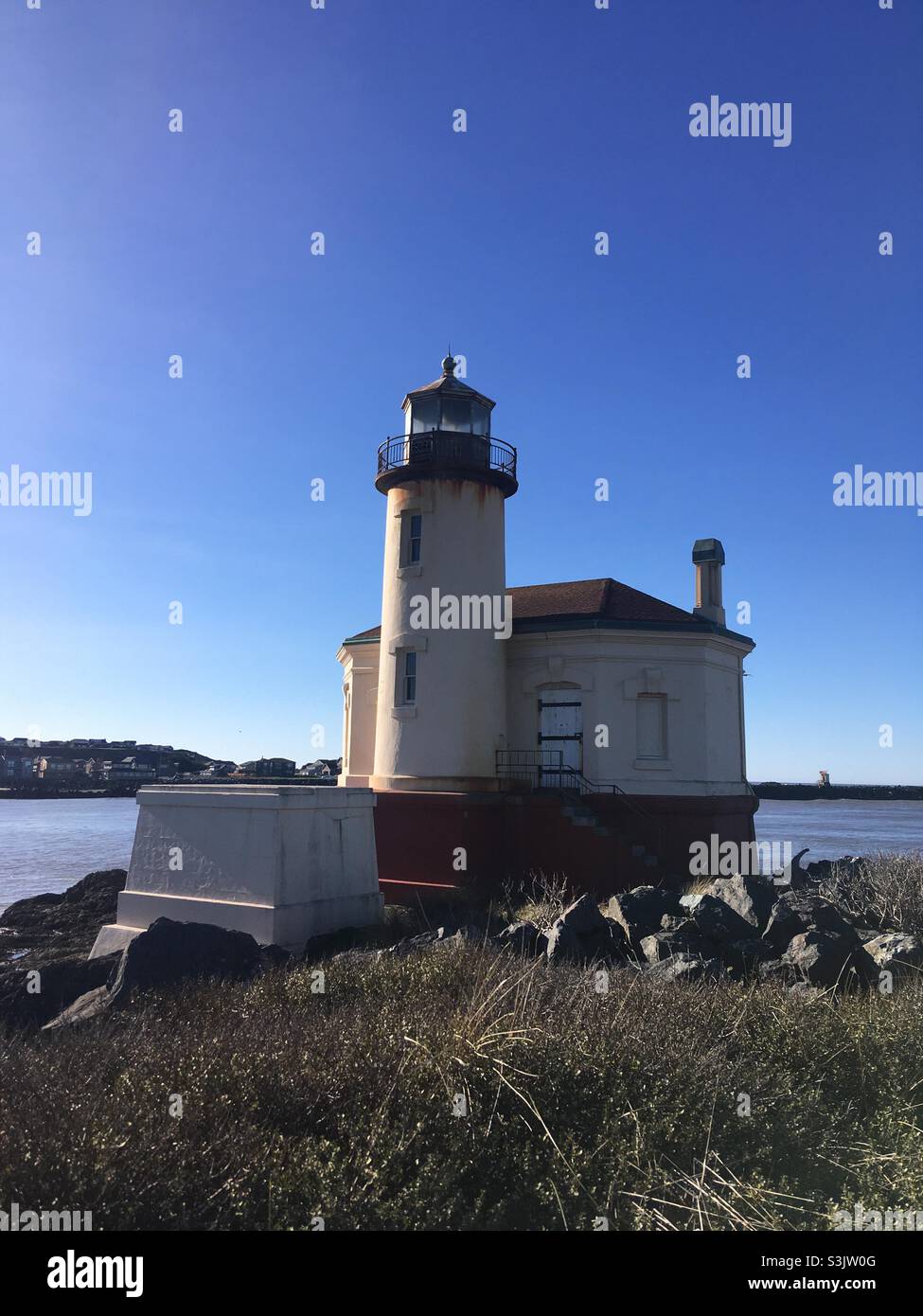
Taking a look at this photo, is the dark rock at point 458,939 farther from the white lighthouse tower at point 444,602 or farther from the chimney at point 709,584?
the chimney at point 709,584

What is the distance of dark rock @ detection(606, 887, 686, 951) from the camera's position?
1323 centimetres

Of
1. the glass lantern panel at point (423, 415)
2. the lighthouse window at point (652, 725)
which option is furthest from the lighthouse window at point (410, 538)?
the lighthouse window at point (652, 725)

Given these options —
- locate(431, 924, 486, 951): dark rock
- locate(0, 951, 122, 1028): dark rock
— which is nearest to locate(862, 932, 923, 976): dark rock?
locate(431, 924, 486, 951): dark rock

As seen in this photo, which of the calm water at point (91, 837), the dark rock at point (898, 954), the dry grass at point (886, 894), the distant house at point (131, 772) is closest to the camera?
the dark rock at point (898, 954)

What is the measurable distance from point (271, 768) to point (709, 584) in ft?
198

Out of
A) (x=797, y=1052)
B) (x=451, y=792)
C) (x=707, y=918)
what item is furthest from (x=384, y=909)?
(x=797, y=1052)

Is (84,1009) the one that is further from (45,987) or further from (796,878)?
(796,878)

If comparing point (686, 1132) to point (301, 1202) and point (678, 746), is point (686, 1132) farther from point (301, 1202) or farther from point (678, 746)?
point (678, 746)

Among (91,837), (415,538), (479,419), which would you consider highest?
(479,419)

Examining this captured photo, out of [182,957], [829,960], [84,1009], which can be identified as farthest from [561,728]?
[84,1009]

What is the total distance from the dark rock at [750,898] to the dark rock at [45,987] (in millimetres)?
9228

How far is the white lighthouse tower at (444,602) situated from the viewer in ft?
64.8

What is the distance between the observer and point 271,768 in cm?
7731
